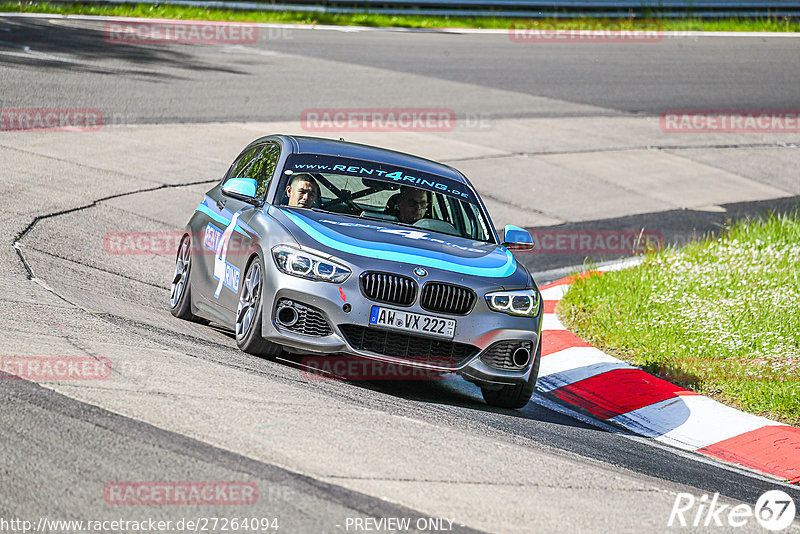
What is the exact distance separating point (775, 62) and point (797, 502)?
22540mm

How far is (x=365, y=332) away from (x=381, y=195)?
170 cm

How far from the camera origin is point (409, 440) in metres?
5.50

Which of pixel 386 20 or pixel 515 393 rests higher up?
pixel 386 20

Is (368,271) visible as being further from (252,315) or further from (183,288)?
(183,288)

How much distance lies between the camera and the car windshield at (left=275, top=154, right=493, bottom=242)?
802cm

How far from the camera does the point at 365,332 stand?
6922mm

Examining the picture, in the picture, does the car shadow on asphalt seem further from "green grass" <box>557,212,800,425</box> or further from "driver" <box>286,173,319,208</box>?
"driver" <box>286,173,319,208</box>

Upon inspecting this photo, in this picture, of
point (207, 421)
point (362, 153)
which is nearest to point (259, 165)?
point (362, 153)

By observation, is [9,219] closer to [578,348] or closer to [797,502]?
[578,348]

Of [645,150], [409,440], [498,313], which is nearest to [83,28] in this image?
[645,150]

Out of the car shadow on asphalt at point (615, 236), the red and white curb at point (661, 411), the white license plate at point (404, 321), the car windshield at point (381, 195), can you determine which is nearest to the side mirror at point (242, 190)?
the car windshield at point (381, 195)

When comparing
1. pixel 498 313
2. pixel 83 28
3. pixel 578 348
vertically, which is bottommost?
pixel 578 348

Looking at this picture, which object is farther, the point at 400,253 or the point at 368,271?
the point at 400,253

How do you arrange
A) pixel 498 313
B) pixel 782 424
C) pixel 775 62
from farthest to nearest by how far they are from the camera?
pixel 775 62, pixel 782 424, pixel 498 313
